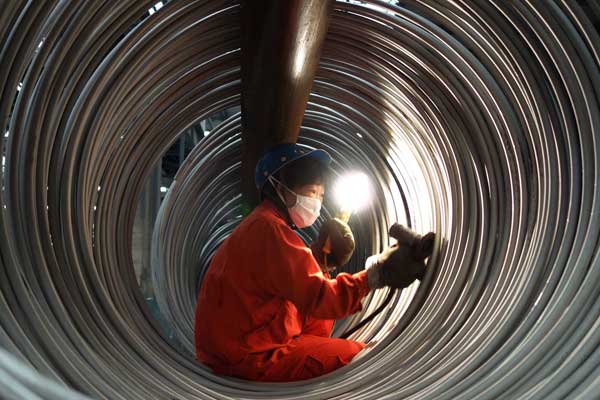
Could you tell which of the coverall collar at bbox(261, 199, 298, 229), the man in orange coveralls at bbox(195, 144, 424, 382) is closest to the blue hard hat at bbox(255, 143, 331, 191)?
the man in orange coveralls at bbox(195, 144, 424, 382)

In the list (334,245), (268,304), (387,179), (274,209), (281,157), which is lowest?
(268,304)

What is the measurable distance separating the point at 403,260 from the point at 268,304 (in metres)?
0.69

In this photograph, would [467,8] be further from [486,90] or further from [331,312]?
[331,312]

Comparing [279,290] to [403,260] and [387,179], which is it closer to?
[403,260]

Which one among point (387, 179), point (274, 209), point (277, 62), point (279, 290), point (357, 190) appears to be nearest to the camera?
point (277, 62)

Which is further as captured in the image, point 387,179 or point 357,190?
point 357,190

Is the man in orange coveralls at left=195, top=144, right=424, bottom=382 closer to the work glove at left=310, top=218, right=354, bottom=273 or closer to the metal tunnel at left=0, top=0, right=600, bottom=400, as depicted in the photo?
the metal tunnel at left=0, top=0, right=600, bottom=400

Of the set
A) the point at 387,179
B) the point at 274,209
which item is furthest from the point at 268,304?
the point at 387,179

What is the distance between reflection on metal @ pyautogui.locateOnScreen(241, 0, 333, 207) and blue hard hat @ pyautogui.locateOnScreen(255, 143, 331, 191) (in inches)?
4.0

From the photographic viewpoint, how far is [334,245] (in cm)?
364

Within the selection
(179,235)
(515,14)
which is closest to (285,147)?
(515,14)

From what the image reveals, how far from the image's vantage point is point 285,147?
318 cm

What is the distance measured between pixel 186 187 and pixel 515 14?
10.0ft

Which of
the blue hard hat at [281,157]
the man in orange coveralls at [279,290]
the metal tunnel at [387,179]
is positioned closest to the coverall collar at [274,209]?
the man in orange coveralls at [279,290]
